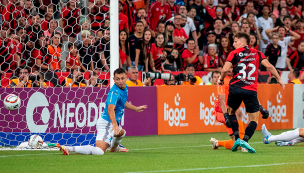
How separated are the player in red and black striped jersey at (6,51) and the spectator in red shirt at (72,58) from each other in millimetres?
1140

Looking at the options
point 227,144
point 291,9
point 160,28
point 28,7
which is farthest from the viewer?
point 291,9

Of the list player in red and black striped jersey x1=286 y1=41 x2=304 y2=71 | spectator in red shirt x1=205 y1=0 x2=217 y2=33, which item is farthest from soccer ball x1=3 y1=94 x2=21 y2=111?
player in red and black striped jersey x1=286 y1=41 x2=304 y2=71

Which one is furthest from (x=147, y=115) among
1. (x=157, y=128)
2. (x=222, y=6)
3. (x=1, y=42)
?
(x=222, y=6)

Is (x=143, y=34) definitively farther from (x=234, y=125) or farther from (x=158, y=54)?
(x=234, y=125)

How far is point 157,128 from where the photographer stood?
10758 millimetres

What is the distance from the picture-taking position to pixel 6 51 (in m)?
9.83

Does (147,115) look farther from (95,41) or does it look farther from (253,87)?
(253,87)

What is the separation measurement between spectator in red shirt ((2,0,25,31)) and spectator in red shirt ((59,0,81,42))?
895 millimetres

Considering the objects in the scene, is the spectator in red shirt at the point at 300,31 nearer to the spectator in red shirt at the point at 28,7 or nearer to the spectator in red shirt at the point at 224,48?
the spectator in red shirt at the point at 224,48

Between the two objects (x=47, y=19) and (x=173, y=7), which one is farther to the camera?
(x=173, y=7)

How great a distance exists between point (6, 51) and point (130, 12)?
4498 millimetres

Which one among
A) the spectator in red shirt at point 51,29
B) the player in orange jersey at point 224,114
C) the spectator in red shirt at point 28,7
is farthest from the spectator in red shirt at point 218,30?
the player in orange jersey at point 224,114

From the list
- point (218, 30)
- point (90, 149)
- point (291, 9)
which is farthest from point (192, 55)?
point (90, 149)

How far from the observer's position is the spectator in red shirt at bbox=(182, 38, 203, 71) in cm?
1376
